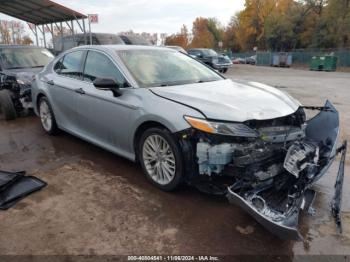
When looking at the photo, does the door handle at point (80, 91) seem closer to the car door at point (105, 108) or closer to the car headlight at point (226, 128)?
the car door at point (105, 108)

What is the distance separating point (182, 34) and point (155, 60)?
285 ft

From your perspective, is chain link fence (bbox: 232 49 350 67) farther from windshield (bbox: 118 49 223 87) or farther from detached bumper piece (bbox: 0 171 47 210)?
detached bumper piece (bbox: 0 171 47 210)

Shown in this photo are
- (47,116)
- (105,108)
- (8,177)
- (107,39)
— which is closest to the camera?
(8,177)

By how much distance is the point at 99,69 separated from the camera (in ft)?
15.0

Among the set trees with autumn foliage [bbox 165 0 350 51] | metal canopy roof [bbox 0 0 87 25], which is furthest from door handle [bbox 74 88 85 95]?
trees with autumn foliage [bbox 165 0 350 51]

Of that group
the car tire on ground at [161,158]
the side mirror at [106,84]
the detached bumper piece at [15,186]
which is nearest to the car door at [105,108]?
the side mirror at [106,84]

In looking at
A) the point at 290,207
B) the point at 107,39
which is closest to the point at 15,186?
the point at 290,207

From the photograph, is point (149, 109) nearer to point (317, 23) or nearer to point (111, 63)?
point (111, 63)

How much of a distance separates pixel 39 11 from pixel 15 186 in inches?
563

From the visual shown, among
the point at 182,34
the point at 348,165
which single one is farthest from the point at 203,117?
the point at 182,34

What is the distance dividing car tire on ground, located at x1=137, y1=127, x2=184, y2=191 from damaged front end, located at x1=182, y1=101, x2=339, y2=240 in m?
0.23

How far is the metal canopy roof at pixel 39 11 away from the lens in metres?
14.5

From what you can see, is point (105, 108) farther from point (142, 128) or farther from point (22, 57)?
point (22, 57)

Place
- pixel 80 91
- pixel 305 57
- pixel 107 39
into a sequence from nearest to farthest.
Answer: pixel 80 91 < pixel 107 39 < pixel 305 57
